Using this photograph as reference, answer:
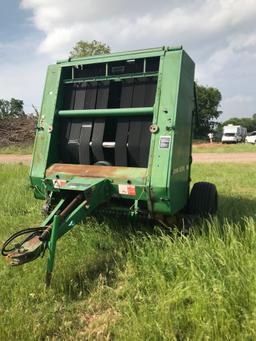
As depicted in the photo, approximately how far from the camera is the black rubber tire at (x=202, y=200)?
16.6 feet

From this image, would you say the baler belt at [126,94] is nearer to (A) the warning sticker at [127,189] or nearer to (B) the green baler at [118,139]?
(B) the green baler at [118,139]

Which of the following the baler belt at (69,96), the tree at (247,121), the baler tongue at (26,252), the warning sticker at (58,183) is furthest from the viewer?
the tree at (247,121)

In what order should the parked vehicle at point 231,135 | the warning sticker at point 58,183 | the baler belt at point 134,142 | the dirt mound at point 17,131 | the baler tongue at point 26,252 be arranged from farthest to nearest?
1. the parked vehicle at point 231,135
2. the dirt mound at point 17,131
3. the baler belt at point 134,142
4. the warning sticker at point 58,183
5. the baler tongue at point 26,252

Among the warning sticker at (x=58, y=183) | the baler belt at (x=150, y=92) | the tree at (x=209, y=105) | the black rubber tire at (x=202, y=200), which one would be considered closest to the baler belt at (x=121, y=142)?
the baler belt at (x=150, y=92)

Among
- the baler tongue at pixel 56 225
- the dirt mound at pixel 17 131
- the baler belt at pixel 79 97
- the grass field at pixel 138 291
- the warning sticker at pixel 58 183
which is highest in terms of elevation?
the dirt mound at pixel 17 131

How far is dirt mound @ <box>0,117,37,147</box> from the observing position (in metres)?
26.8

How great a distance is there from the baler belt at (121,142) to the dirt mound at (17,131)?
22.8 metres

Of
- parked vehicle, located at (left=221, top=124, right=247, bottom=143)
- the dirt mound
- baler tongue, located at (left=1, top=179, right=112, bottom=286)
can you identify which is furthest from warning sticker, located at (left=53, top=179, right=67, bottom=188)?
parked vehicle, located at (left=221, top=124, right=247, bottom=143)

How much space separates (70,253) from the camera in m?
4.49

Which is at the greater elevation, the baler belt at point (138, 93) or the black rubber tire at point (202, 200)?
the baler belt at point (138, 93)

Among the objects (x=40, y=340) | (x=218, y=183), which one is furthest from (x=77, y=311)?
(x=218, y=183)

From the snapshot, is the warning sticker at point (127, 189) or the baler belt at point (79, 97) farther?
the baler belt at point (79, 97)

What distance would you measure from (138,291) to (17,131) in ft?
82.3

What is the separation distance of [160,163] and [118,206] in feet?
2.37
